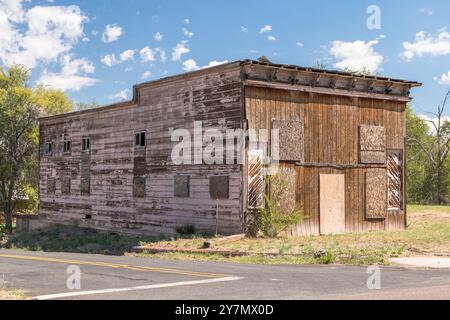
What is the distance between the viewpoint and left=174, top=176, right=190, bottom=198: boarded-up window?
85.3 ft

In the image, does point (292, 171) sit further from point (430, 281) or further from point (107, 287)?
point (107, 287)

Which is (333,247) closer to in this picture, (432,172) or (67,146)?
(67,146)

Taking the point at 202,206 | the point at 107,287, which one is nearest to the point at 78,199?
the point at 202,206

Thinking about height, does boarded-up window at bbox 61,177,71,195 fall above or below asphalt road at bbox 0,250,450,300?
above

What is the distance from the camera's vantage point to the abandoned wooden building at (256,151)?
23891 millimetres

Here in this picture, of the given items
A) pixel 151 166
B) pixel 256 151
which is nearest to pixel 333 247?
pixel 256 151

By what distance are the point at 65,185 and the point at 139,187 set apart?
844cm

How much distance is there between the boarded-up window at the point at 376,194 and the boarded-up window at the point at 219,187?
734cm

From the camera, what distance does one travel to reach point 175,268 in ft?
50.5

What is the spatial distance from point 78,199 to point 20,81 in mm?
25920

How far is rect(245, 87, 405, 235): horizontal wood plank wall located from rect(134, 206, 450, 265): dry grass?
75.5 inches

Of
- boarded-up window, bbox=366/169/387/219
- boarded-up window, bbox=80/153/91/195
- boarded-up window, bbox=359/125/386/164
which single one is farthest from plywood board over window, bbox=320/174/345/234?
boarded-up window, bbox=80/153/91/195

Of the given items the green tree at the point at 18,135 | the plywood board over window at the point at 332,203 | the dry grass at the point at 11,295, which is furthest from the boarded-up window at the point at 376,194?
the green tree at the point at 18,135

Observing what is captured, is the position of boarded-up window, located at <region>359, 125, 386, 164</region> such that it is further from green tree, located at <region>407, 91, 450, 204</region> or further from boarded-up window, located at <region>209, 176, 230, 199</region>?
Answer: green tree, located at <region>407, 91, 450, 204</region>
